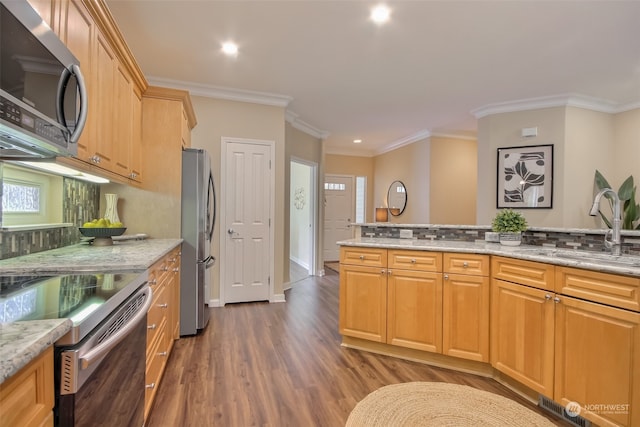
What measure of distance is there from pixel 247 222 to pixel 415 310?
2.36m

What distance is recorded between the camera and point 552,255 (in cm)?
200

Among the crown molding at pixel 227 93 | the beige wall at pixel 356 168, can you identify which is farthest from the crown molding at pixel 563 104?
the beige wall at pixel 356 168

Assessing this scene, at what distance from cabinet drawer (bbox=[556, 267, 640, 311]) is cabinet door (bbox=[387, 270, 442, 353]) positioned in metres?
0.77

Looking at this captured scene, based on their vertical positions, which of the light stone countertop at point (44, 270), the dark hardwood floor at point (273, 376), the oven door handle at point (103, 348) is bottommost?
the dark hardwood floor at point (273, 376)

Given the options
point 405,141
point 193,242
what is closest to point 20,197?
point 193,242

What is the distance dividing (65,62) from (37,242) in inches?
41.9

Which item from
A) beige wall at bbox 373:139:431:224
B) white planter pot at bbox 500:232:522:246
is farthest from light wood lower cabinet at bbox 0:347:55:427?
beige wall at bbox 373:139:431:224

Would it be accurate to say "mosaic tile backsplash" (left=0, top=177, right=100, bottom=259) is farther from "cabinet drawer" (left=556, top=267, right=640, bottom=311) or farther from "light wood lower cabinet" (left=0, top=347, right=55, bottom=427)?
"cabinet drawer" (left=556, top=267, right=640, bottom=311)

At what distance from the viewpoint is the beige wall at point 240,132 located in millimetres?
3768

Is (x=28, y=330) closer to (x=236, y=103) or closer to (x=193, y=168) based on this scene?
(x=193, y=168)

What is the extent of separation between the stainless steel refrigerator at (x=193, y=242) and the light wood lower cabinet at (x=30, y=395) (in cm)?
219

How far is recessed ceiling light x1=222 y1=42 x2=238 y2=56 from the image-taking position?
2744 millimetres

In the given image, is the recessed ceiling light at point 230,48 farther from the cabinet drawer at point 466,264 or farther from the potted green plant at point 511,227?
the potted green plant at point 511,227

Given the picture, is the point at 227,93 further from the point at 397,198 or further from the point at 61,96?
the point at 397,198
